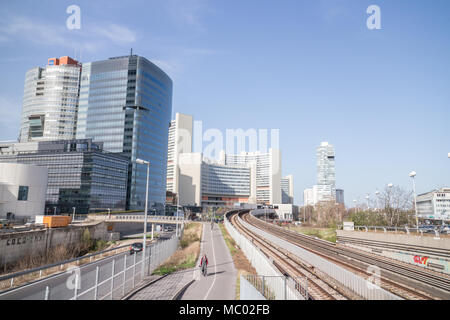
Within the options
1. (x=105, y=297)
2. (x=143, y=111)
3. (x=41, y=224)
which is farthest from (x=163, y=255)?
(x=143, y=111)

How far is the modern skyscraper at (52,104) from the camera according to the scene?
157875 mm

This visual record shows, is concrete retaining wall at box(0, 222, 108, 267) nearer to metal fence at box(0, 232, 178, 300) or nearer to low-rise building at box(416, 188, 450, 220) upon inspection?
metal fence at box(0, 232, 178, 300)

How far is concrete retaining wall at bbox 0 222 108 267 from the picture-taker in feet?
124

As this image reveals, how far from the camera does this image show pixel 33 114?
6363 inches

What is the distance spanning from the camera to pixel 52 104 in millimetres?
159375

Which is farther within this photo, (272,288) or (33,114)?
(33,114)

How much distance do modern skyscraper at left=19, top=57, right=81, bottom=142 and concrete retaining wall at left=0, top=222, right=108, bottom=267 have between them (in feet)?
392

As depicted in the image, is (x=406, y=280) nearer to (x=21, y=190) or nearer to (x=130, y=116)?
(x=21, y=190)

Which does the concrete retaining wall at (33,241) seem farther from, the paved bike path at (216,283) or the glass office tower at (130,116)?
the glass office tower at (130,116)

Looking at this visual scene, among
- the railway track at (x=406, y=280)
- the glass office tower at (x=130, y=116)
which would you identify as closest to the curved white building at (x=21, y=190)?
the glass office tower at (x=130, y=116)

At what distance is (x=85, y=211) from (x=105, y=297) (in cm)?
10091
